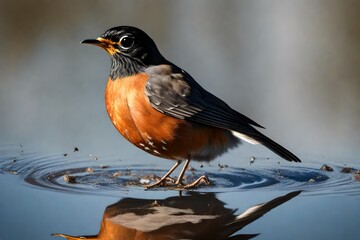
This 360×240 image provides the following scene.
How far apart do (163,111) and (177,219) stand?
1.97m

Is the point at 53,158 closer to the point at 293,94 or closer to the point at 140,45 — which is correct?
the point at 140,45

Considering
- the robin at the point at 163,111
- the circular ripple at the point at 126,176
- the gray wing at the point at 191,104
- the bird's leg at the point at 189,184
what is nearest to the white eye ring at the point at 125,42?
the robin at the point at 163,111

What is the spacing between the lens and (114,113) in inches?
313

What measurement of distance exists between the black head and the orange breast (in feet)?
0.54

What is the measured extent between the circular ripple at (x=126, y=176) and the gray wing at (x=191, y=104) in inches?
14.5

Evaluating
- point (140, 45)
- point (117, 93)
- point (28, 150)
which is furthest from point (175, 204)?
point (28, 150)

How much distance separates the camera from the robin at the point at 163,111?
788 centimetres

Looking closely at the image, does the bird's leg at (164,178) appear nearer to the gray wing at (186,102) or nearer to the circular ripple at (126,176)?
the circular ripple at (126,176)

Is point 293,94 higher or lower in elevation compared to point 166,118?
higher

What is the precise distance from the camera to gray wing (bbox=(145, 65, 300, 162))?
8.08 m

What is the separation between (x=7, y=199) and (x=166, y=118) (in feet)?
6.16

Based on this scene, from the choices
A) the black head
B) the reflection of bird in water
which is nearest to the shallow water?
the reflection of bird in water

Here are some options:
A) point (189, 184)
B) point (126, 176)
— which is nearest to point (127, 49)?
point (126, 176)

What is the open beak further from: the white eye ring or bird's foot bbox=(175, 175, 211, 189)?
bird's foot bbox=(175, 175, 211, 189)
